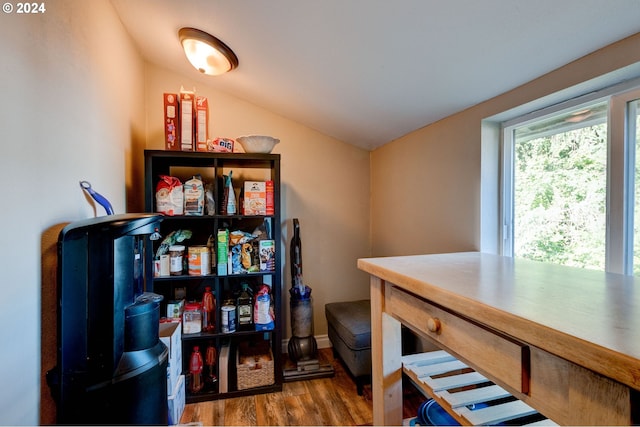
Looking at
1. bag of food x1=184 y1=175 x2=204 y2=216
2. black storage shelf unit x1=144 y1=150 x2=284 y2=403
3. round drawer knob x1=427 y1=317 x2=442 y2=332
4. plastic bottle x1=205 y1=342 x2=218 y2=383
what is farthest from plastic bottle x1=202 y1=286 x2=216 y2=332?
round drawer knob x1=427 y1=317 x2=442 y2=332

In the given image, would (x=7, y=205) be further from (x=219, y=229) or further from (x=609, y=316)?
(x=609, y=316)

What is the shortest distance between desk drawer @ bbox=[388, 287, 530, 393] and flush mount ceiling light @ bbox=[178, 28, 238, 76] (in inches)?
63.2

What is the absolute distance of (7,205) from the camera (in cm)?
78

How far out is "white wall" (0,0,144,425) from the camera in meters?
0.79

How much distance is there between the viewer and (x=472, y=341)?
671 millimetres

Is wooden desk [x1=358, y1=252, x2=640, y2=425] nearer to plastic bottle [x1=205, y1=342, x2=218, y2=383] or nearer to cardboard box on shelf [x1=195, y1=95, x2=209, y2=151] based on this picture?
plastic bottle [x1=205, y1=342, x2=218, y2=383]

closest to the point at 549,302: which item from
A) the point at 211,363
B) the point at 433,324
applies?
the point at 433,324

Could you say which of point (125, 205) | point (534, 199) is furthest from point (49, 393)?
point (534, 199)

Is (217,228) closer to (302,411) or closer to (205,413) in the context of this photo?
(205,413)

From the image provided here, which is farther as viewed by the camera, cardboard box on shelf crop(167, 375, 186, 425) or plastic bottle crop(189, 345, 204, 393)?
plastic bottle crop(189, 345, 204, 393)

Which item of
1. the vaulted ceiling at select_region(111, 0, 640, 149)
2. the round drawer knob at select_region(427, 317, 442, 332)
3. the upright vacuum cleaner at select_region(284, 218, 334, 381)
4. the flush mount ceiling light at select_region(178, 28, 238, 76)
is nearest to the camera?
the round drawer knob at select_region(427, 317, 442, 332)

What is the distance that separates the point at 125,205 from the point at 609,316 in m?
2.16

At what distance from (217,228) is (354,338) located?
115 cm

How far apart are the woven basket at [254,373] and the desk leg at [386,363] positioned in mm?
1080
